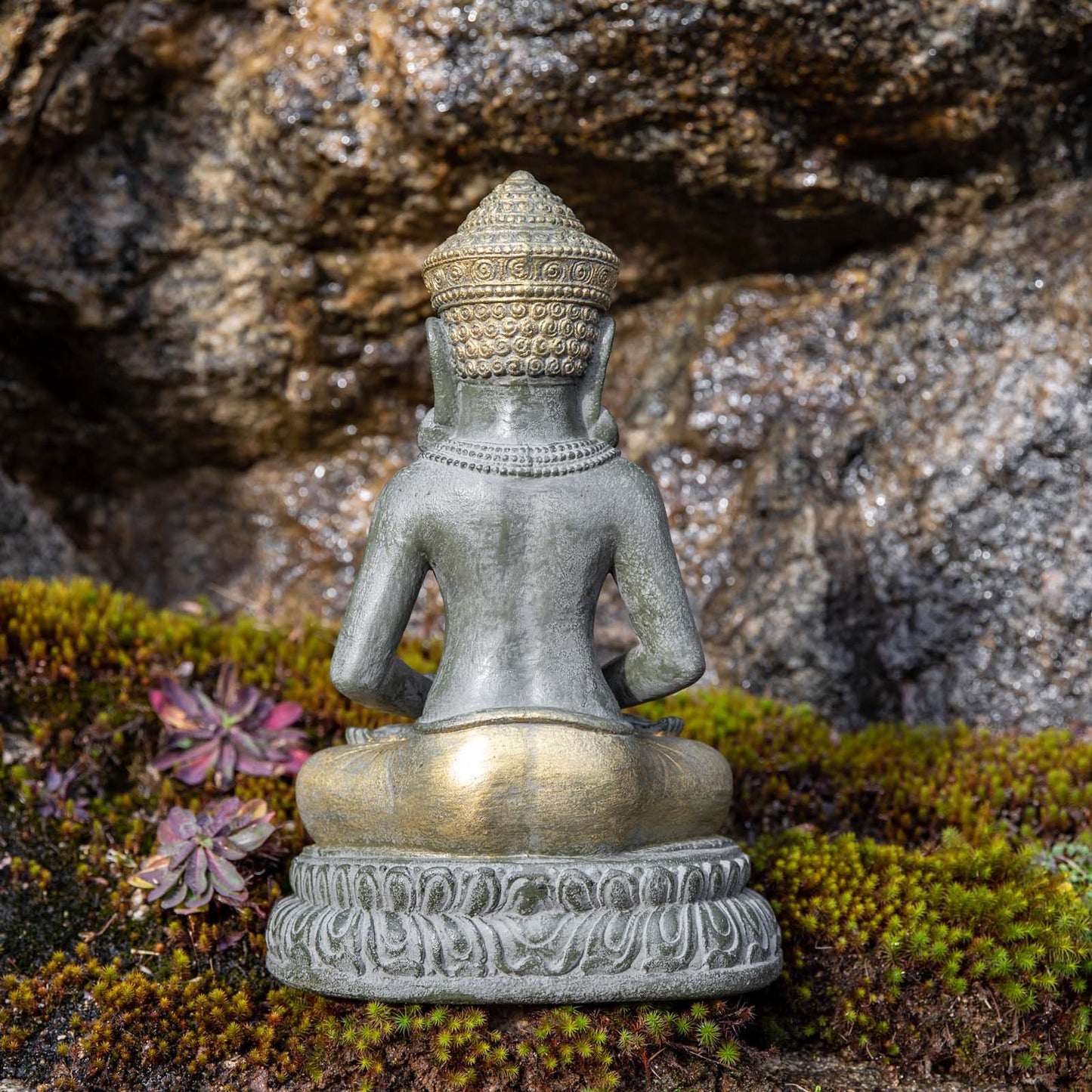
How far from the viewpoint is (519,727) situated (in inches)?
131

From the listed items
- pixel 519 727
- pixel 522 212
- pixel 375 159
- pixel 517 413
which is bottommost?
pixel 519 727

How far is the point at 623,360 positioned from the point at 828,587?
6.46 feet

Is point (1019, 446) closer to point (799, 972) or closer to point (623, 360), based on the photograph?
point (623, 360)

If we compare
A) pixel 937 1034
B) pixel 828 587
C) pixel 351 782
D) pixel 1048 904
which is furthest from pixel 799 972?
pixel 828 587

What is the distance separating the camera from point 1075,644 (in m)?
5.95

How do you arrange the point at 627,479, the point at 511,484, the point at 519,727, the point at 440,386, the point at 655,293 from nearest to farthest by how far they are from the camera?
the point at 519,727, the point at 511,484, the point at 627,479, the point at 440,386, the point at 655,293

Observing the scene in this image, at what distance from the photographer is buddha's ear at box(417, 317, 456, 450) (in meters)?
3.76

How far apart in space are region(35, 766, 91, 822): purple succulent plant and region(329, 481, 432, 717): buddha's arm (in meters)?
1.49

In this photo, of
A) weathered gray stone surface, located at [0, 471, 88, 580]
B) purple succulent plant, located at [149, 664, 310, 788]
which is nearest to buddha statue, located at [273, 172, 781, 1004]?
purple succulent plant, located at [149, 664, 310, 788]

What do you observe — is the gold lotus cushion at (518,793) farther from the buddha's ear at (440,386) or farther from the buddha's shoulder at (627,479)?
the buddha's ear at (440,386)

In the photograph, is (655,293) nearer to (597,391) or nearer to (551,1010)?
(597,391)

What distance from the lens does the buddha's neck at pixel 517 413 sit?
3.65 meters

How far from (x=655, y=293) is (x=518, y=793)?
15.1ft

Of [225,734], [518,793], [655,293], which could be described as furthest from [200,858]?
[655,293]
